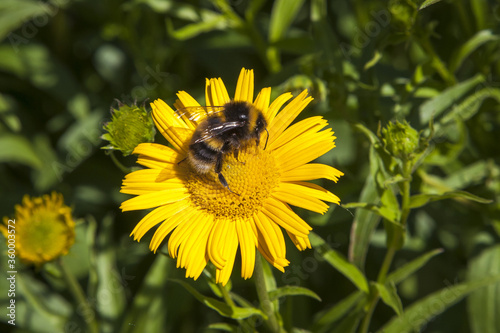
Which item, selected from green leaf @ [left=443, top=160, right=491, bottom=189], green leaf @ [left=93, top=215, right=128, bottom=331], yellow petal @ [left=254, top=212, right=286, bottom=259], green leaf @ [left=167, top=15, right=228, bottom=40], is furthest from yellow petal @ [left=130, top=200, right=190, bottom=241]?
green leaf @ [left=443, top=160, right=491, bottom=189]

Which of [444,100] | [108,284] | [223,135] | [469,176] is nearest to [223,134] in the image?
[223,135]

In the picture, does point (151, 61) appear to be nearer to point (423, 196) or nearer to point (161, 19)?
point (161, 19)

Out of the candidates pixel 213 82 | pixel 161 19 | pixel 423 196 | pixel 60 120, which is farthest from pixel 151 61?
pixel 423 196

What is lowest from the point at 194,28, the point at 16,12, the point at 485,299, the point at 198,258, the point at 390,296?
the point at 485,299

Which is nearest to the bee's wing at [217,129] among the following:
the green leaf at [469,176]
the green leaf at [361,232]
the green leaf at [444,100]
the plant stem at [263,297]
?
the plant stem at [263,297]

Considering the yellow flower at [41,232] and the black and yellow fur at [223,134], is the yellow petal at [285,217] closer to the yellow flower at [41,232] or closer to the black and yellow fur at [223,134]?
the black and yellow fur at [223,134]

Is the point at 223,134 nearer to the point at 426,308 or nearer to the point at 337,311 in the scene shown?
the point at 337,311
